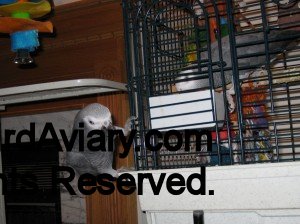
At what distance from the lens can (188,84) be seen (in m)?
0.77

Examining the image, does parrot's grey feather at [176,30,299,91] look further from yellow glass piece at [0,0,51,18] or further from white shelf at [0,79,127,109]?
yellow glass piece at [0,0,51,18]

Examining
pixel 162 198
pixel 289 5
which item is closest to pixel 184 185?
pixel 162 198

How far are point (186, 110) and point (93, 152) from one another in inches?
8.9

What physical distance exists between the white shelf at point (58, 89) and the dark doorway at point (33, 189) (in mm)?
802

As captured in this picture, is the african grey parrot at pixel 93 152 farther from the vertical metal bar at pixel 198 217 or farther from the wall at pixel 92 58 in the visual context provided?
the wall at pixel 92 58

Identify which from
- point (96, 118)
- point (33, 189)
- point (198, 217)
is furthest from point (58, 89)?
point (33, 189)

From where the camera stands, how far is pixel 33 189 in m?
1.63

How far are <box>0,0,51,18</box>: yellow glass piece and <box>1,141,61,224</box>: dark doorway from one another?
0.89 metres

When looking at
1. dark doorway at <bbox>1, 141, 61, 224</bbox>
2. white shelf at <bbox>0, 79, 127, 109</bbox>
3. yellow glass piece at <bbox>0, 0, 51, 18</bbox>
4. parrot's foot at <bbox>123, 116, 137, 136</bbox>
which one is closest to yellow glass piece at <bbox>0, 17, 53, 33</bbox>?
yellow glass piece at <bbox>0, 0, 51, 18</bbox>

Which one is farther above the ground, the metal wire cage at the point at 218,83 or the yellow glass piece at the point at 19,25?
the yellow glass piece at the point at 19,25

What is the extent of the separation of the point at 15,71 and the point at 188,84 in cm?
101

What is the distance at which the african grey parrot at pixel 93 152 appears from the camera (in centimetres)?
77

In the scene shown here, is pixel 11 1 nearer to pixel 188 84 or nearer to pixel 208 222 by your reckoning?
pixel 188 84

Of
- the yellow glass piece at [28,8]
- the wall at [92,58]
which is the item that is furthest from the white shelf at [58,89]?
the wall at [92,58]
